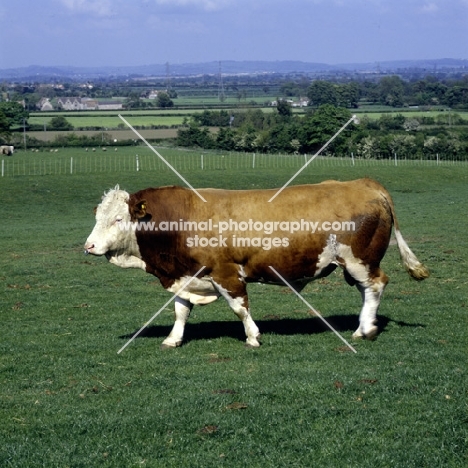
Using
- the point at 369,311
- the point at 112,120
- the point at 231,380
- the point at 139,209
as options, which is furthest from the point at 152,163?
the point at 112,120

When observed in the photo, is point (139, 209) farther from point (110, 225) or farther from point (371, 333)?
point (371, 333)

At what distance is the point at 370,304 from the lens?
12.2 metres

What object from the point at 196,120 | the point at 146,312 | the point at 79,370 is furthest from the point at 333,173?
the point at 196,120

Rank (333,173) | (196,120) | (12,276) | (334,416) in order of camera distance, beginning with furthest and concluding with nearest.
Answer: (196,120), (333,173), (12,276), (334,416)

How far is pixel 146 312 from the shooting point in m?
15.1

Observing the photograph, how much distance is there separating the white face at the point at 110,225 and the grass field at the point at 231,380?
1457 mm

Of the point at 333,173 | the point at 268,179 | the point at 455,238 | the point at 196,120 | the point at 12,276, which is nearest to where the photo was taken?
the point at 12,276

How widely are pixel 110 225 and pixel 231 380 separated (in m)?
3.13

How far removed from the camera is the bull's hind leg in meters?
12.0

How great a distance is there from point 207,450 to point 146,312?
7360mm

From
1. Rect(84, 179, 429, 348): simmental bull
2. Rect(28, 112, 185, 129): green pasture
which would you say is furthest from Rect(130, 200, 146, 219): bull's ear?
Rect(28, 112, 185, 129): green pasture

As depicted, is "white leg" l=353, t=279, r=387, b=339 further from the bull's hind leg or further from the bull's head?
the bull's head

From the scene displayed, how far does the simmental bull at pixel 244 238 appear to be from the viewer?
11.9 meters

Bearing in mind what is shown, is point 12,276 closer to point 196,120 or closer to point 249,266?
point 249,266
